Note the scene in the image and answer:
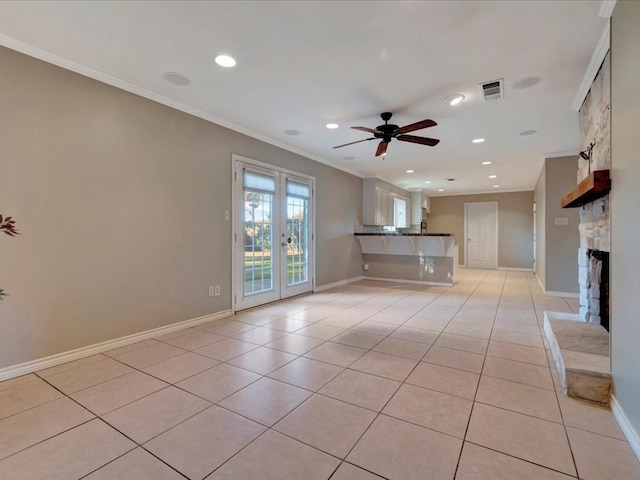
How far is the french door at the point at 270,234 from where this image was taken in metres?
4.24

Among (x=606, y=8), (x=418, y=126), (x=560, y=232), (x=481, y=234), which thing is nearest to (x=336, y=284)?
(x=418, y=126)

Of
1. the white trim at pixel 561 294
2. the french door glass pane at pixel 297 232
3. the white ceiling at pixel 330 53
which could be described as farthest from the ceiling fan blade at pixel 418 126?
the white trim at pixel 561 294

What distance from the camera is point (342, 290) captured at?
596 cm

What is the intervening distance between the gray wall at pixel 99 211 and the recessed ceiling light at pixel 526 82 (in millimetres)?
3281

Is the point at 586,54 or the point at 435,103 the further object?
the point at 435,103

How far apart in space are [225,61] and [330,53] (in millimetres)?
891

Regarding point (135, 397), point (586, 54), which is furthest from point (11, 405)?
point (586, 54)

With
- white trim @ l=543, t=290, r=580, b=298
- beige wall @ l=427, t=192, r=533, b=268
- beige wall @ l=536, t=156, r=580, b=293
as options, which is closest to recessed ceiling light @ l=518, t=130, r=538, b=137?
beige wall @ l=536, t=156, r=580, b=293

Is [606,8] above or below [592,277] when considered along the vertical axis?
above

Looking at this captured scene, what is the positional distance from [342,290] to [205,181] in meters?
3.32

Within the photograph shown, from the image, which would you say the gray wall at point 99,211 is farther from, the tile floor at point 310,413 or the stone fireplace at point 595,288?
the stone fireplace at point 595,288

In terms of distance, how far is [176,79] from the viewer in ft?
9.54

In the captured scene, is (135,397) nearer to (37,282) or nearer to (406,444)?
(37,282)

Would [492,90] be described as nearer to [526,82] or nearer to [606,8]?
[526,82]
